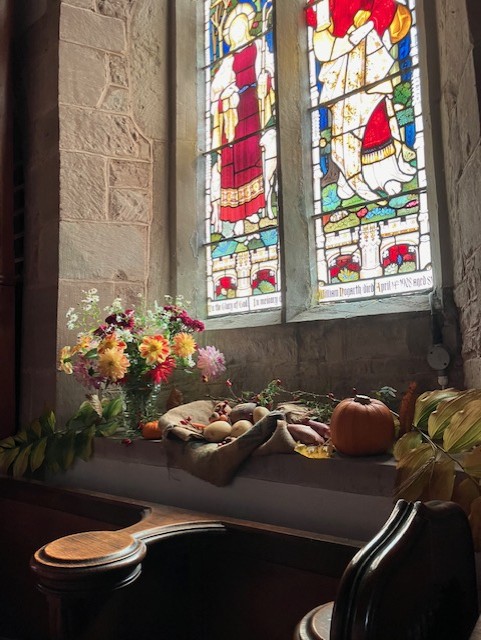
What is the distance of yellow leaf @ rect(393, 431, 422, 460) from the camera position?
1644 mm

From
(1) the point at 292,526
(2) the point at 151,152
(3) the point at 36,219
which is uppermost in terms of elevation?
(2) the point at 151,152

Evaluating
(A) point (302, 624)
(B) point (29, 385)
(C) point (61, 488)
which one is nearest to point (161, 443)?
(C) point (61, 488)

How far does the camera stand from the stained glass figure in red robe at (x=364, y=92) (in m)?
2.65

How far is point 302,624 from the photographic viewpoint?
3.33ft

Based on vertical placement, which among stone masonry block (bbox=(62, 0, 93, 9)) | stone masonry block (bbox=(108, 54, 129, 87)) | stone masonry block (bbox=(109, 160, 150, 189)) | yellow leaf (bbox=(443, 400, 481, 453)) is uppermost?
stone masonry block (bbox=(62, 0, 93, 9))

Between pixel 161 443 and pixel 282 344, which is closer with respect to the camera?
pixel 161 443

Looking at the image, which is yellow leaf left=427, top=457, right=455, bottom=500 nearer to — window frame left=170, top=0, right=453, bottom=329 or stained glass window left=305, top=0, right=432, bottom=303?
window frame left=170, top=0, right=453, bottom=329

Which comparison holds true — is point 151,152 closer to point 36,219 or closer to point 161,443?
point 36,219

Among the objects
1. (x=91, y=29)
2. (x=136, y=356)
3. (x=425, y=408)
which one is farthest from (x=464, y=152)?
(x=91, y=29)

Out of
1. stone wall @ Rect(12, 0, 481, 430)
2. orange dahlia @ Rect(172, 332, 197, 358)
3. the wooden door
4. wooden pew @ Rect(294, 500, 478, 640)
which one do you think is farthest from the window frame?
wooden pew @ Rect(294, 500, 478, 640)

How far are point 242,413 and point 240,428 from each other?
170 mm

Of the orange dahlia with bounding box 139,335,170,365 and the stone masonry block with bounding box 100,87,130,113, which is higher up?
the stone masonry block with bounding box 100,87,130,113

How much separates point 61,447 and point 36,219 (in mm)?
1215

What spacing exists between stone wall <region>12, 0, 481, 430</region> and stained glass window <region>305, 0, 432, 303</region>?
0.99 ft
